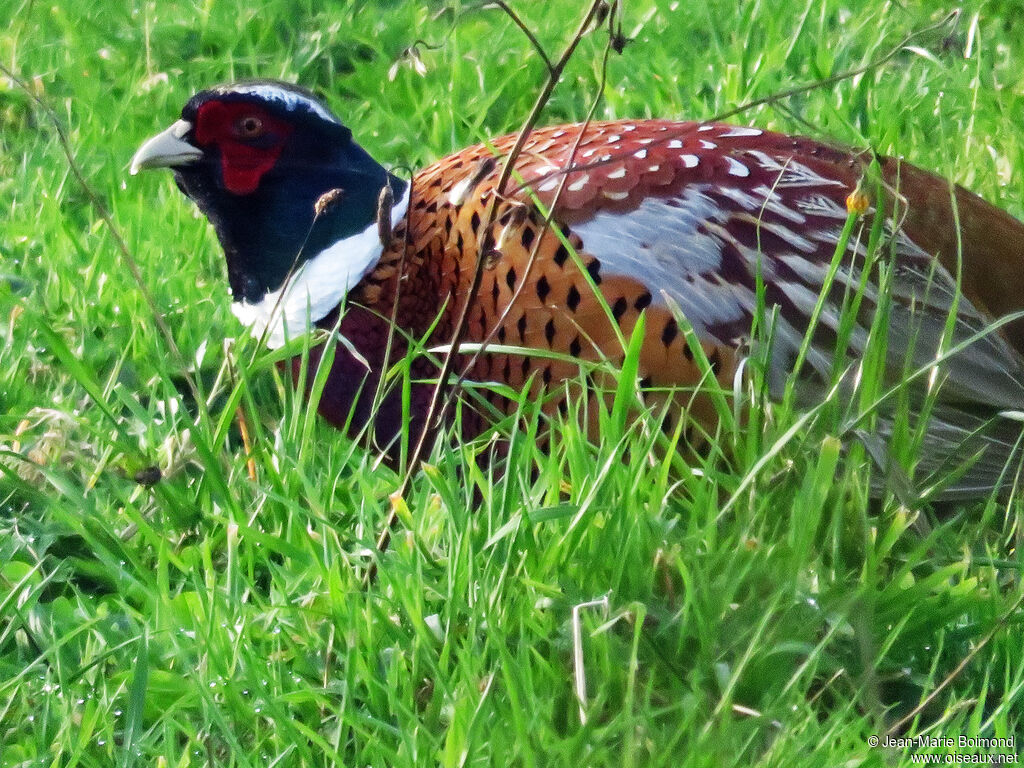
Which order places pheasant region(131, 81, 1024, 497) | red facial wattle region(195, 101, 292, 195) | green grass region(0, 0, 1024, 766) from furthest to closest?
1. red facial wattle region(195, 101, 292, 195)
2. pheasant region(131, 81, 1024, 497)
3. green grass region(0, 0, 1024, 766)

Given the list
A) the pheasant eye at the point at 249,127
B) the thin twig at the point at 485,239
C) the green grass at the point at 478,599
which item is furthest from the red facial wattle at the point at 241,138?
the thin twig at the point at 485,239

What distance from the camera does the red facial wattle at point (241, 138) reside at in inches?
117

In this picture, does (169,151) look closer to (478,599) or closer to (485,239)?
(485,239)

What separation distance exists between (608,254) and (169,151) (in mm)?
928

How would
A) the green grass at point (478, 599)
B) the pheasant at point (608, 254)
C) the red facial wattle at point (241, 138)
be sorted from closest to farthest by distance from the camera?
the green grass at point (478, 599), the pheasant at point (608, 254), the red facial wattle at point (241, 138)

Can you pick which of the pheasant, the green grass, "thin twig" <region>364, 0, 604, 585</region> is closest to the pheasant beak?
the pheasant

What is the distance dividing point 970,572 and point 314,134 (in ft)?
5.08

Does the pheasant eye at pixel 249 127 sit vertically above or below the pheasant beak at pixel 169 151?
above

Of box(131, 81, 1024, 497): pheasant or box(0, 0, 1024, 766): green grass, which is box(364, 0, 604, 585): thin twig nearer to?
box(0, 0, 1024, 766): green grass

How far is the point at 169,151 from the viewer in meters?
2.98

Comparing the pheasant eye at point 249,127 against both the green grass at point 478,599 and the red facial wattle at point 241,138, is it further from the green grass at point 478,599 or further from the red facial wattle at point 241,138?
the green grass at point 478,599

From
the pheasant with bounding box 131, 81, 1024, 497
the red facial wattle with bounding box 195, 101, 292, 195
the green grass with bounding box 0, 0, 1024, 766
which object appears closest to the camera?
the green grass with bounding box 0, 0, 1024, 766

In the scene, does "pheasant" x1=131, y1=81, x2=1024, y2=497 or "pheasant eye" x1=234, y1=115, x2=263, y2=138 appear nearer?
"pheasant" x1=131, y1=81, x2=1024, y2=497

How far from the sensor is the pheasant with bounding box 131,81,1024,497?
273 centimetres
